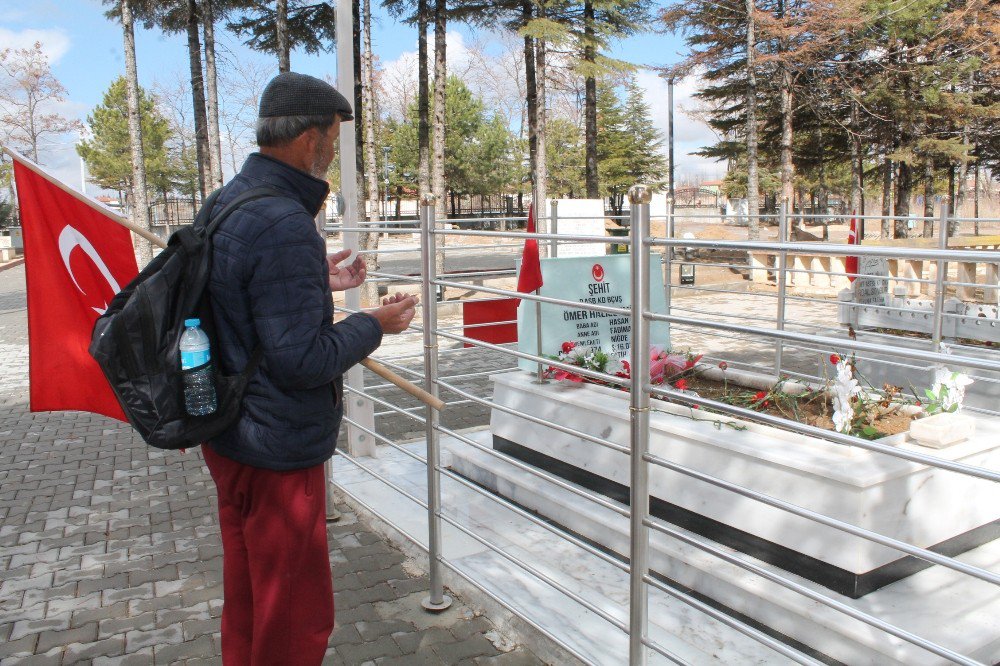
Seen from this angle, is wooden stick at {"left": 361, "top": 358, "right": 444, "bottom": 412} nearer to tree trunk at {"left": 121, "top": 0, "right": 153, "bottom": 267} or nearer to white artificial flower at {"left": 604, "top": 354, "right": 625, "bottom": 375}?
white artificial flower at {"left": 604, "top": 354, "right": 625, "bottom": 375}

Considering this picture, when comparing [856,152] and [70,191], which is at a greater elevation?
[856,152]

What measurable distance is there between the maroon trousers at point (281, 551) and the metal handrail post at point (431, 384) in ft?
3.86

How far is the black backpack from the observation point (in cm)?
214

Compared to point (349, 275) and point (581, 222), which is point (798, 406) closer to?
point (349, 275)

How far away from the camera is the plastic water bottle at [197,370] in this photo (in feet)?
7.07

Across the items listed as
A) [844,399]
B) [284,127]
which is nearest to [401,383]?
[284,127]

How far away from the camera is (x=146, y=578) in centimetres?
411

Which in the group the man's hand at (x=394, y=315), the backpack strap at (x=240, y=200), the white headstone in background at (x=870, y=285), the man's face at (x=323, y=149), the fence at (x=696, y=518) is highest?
the man's face at (x=323, y=149)

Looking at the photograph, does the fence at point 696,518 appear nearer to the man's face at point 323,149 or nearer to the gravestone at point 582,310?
the gravestone at point 582,310

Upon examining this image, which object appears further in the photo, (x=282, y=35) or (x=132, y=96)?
(x=132, y=96)

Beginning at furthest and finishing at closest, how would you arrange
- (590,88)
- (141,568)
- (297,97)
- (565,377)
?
(590,88)
(565,377)
(141,568)
(297,97)

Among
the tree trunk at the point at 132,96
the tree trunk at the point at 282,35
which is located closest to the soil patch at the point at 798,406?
the tree trunk at the point at 282,35

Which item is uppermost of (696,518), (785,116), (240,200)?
(785,116)

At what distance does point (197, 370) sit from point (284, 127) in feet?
A: 2.39
